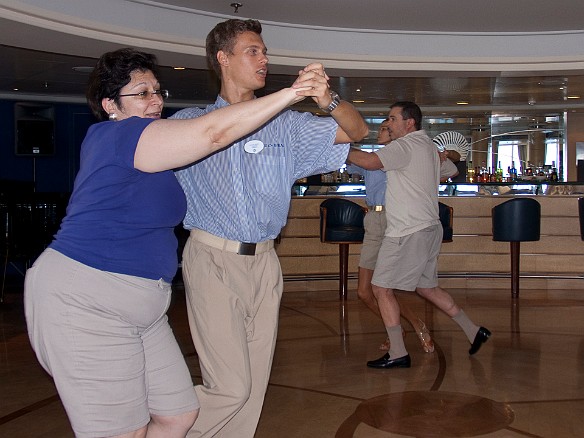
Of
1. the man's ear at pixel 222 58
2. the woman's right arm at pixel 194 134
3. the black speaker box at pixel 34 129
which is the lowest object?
the woman's right arm at pixel 194 134

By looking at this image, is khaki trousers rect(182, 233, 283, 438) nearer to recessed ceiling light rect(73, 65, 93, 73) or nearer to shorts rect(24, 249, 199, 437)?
shorts rect(24, 249, 199, 437)

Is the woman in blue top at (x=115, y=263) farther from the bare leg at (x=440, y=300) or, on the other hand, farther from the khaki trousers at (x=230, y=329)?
the bare leg at (x=440, y=300)

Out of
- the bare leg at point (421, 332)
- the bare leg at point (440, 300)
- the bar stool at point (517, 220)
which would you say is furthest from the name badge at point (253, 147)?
the bar stool at point (517, 220)

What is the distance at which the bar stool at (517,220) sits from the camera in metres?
8.58

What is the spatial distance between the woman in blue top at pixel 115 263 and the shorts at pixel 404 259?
3.20 meters

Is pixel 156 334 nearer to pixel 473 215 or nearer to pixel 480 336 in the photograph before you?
pixel 480 336

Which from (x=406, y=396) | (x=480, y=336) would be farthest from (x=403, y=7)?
(x=406, y=396)

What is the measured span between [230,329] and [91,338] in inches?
31.3

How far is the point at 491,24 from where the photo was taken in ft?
29.1

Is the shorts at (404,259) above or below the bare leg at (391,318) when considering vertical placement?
above

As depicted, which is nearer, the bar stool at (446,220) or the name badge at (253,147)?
the name badge at (253,147)

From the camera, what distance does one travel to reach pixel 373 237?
6.11m

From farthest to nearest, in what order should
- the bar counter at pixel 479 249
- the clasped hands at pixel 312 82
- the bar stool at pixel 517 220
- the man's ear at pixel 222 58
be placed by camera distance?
the bar counter at pixel 479 249 < the bar stool at pixel 517 220 < the man's ear at pixel 222 58 < the clasped hands at pixel 312 82

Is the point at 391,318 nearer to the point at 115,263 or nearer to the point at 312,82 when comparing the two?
the point at 312,82
